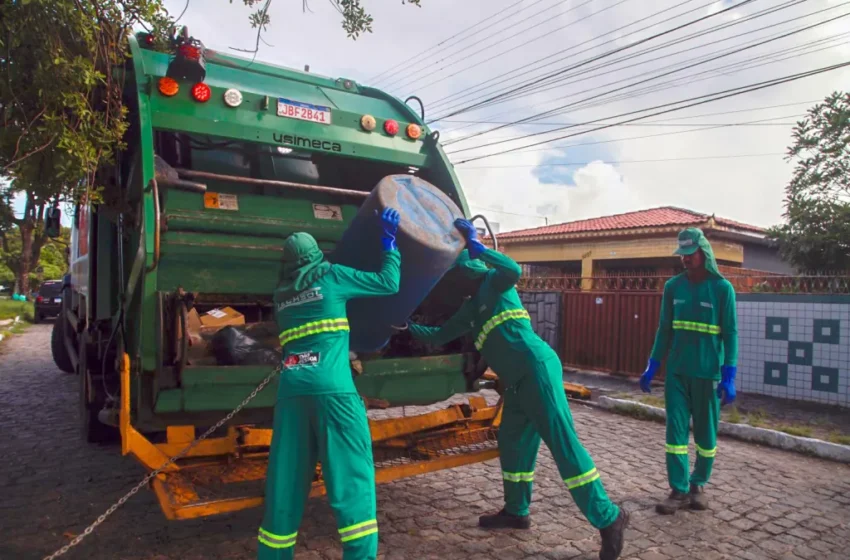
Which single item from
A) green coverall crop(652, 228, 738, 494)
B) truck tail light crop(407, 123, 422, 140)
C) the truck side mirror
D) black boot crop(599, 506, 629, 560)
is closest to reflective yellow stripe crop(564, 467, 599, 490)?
black boot crop(599, 506, 629, 560)

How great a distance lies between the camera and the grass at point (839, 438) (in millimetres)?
5539

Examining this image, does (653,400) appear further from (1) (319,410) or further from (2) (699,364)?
(1) (319,410)

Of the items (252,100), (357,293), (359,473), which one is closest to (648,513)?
(359,473)

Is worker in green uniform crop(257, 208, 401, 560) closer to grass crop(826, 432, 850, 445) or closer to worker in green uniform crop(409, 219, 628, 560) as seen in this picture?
worker in green uniform crop(409, 219, 628, 560)

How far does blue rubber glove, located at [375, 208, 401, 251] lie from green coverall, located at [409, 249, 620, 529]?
615 mm

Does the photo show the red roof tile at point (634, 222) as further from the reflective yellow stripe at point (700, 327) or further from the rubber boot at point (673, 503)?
the rubber boot at point (673, 503)

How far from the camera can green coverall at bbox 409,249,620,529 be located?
3.19 metres

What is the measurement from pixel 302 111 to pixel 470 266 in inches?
58.9

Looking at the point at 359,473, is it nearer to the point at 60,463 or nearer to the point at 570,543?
the point at 570,543

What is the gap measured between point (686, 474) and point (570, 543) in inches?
41.6

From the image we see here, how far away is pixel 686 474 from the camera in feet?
13.1

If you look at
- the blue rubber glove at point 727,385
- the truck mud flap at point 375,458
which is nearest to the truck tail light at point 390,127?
the truck mud flap at point 375,458

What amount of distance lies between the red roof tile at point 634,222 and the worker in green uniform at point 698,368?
11679 mm

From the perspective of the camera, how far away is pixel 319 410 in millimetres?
2736
